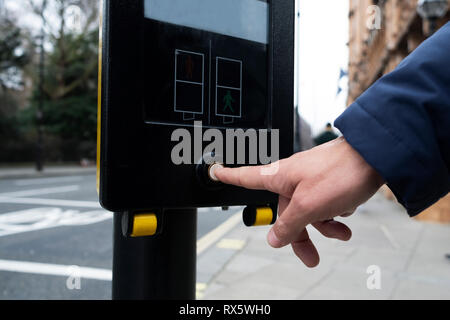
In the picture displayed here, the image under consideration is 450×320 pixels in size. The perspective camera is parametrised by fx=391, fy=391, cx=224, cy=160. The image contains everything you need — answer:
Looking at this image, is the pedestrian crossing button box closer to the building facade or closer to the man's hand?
the man's hand

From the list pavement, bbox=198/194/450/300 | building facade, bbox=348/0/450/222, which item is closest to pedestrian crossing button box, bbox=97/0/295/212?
pavement, bbox=198/194/450/300

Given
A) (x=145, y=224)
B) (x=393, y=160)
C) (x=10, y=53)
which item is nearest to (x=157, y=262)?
(x=145, y=224)

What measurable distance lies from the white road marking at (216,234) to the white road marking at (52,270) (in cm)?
118

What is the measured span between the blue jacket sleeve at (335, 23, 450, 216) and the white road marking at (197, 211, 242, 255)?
4.13 meters

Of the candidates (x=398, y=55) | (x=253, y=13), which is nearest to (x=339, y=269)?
(x=253, y=13)

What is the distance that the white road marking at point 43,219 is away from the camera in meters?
5.81

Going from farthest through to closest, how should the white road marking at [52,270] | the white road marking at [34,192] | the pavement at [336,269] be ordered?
the white road marking at [34,192] → the white road marking at [52,270] → the pavement at [336,269]

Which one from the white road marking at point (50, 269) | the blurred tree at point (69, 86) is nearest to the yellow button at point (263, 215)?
the white road marking at point (50, 269)

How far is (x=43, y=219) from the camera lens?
6496 mm

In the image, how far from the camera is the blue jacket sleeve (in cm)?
66

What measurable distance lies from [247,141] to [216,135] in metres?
0.09

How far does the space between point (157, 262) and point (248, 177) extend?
1.56 feet

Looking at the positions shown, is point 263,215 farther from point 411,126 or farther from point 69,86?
point 69,86

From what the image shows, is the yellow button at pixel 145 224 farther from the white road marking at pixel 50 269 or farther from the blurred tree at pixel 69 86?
the blurred tree at pixel 69 86
